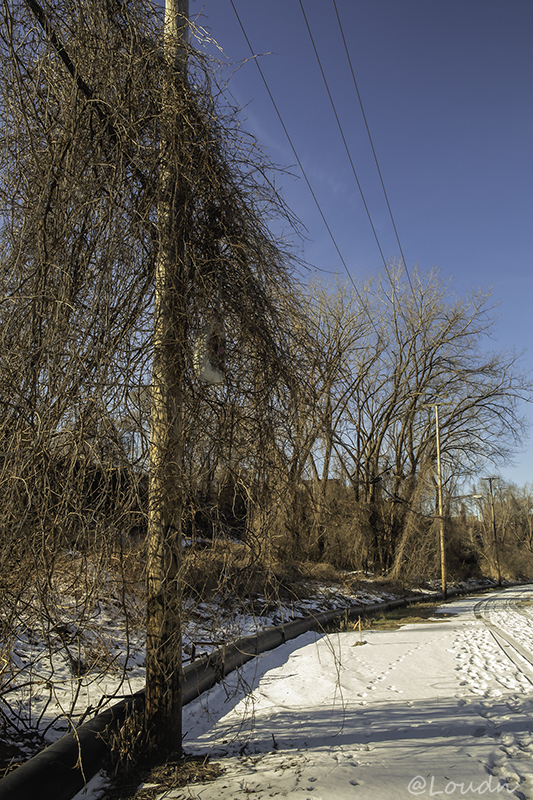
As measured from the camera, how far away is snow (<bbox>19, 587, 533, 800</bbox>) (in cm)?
315

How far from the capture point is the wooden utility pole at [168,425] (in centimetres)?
326

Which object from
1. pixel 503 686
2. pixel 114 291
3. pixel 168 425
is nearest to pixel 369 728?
pixel 503 686

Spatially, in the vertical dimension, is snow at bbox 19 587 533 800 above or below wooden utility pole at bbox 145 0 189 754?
below

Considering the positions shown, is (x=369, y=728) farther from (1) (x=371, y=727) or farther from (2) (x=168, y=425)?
(2) (x=168, y=425)

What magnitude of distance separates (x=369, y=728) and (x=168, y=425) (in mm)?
2925

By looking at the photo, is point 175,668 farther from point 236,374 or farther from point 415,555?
point 415,555

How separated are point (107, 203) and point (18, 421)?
1.25 metres

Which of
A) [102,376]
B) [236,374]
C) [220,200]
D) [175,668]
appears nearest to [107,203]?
[220,200]

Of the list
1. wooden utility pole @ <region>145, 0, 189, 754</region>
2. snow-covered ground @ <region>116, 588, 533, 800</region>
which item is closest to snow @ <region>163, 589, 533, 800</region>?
snow-covered ground @ <region>116, 588, 533, 800</region>

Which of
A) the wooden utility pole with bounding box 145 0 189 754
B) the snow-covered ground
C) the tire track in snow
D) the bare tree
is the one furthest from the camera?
the tire track in snow

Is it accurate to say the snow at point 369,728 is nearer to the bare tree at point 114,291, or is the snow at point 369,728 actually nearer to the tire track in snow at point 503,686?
the tire track in snow at point 503,686

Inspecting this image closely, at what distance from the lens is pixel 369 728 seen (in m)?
4.19

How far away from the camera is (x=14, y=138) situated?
300 centimetres

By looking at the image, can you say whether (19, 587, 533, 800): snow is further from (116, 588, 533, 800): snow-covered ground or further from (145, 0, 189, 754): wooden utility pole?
(145, 0, 189, 754): wooden utility pole
